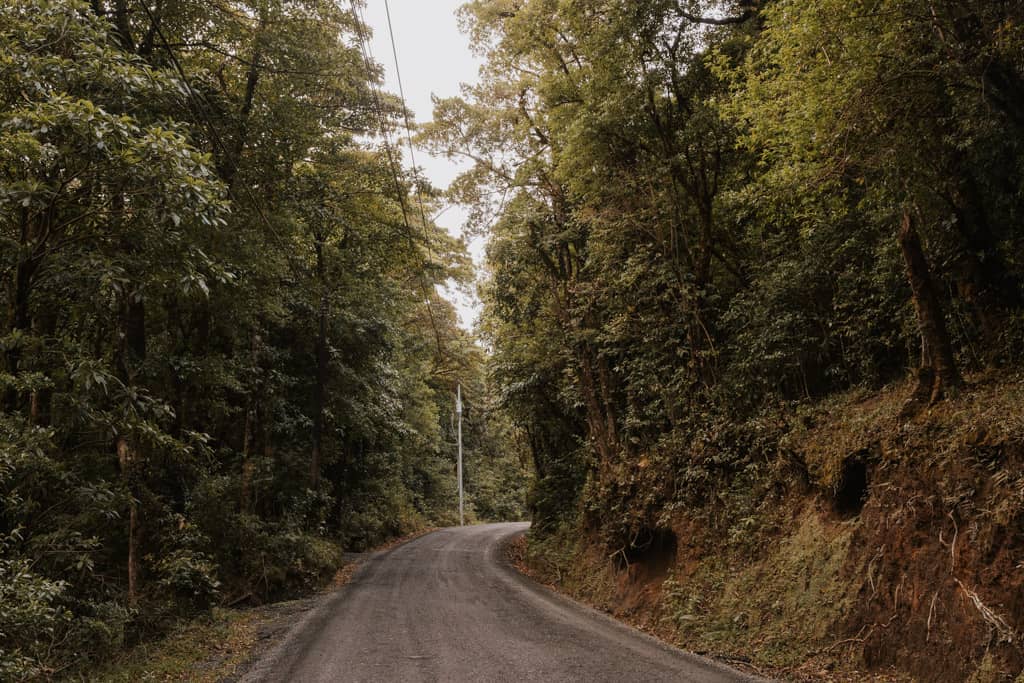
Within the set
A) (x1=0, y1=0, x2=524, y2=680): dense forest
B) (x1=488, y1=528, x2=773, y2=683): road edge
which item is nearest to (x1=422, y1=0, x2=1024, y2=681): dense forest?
(x1=488, y1=528, x2=773, y2=683): road edge

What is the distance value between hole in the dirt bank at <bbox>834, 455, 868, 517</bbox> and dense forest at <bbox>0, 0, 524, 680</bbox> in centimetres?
770

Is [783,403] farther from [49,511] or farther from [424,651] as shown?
[49,511]

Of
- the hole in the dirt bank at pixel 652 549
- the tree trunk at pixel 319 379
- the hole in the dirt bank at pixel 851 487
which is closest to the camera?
the hole in the dirt bank at pixel 851 487

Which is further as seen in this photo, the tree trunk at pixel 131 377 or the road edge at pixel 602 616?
the tree trunk at pixel 131 377

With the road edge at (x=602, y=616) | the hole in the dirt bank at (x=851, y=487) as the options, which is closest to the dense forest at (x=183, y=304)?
the road edge at (x=602, y=616)

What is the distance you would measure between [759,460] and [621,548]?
3482mm

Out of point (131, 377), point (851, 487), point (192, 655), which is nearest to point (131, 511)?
point (131, 377)

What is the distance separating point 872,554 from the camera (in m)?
6.68

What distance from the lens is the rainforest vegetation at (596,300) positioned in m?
5.80

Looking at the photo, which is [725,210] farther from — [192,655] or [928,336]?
[192,655]

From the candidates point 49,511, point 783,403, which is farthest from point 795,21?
point 49,511

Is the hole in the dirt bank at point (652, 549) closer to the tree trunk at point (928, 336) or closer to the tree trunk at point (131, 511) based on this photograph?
the tree trunk at point (928, 336)

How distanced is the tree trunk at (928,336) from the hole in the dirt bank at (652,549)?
5.05 meters

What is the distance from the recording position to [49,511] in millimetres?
6961
